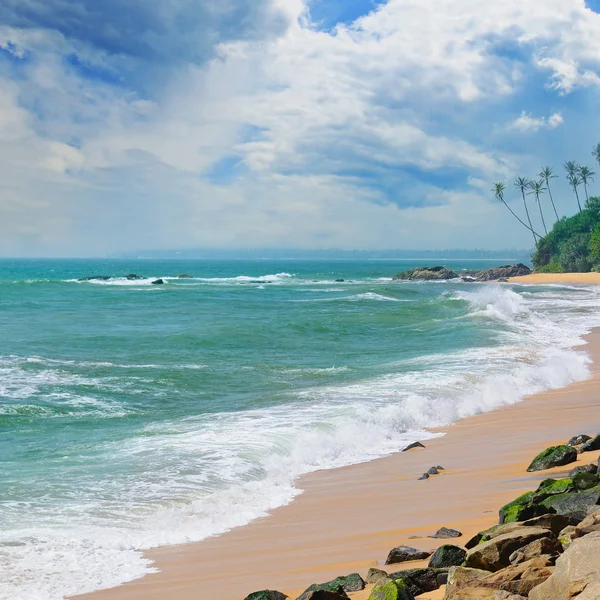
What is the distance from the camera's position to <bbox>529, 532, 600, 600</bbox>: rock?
395cm

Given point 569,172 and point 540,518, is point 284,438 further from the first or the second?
point 569,172

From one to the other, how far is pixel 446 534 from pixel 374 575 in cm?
133

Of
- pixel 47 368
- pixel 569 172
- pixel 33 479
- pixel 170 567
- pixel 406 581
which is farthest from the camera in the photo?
pixel 569 172

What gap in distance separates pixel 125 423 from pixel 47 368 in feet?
22.3

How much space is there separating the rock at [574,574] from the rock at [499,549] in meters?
0.80

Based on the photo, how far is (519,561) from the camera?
486 centimetres

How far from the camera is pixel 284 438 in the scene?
38.2 ft

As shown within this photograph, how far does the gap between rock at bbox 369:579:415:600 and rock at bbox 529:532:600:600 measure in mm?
970

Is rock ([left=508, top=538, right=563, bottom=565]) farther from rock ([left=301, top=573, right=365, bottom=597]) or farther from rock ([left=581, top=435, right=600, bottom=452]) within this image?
rock ([left=581, top=435, right=600, bottom=452])

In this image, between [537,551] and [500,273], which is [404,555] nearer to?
[537,551]

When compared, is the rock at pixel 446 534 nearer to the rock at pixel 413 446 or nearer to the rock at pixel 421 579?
the rock at pixel 421 579

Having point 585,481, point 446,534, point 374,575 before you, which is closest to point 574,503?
point 585,481

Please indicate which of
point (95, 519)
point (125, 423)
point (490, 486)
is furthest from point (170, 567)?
point (125, 423)

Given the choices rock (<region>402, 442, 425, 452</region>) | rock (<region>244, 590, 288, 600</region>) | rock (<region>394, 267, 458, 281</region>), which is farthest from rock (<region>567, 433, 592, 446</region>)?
rock (<region>394, 267, 458, 281</region>)
